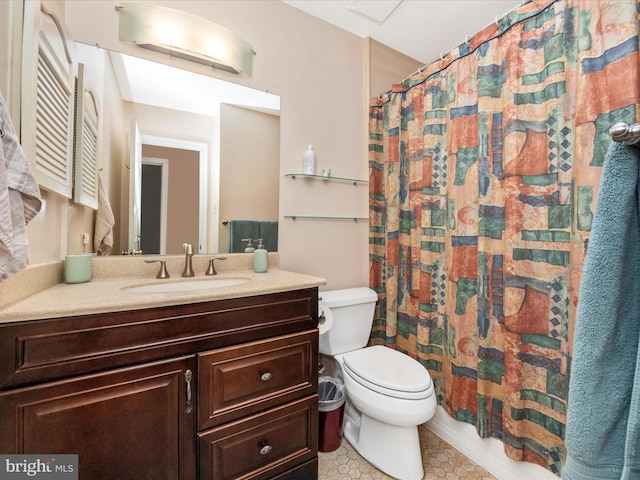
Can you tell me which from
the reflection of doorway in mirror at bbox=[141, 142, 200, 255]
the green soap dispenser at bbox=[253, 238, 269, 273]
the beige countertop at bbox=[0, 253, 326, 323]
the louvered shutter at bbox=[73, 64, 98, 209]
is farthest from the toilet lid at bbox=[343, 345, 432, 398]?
the louvered shutter at bbox=[73, 64, 98, 209]

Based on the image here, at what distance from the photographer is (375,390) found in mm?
1316

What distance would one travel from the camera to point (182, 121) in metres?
1.48

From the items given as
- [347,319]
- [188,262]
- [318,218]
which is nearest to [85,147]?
[188,262]

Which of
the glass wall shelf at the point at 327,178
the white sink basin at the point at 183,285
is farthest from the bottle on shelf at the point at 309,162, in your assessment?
the white sink basin at the point at 183,285

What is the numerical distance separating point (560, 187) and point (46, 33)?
2.00 m

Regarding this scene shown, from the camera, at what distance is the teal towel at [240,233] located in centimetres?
160

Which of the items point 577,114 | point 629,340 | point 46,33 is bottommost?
point 629,340

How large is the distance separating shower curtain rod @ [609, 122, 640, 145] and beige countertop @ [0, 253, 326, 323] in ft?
3.22

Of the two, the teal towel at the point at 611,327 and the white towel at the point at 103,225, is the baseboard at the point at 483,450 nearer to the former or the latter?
the teal towel at the point at 611,327

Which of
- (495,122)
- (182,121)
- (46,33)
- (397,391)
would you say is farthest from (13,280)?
(495,122)

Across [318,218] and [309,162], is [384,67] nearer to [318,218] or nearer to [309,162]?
[309,162]

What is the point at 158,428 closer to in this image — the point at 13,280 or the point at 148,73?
the point at 13,280

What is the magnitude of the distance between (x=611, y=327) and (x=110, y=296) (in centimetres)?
124

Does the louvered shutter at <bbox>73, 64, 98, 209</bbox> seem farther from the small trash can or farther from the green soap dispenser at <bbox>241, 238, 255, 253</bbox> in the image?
the small trash can
